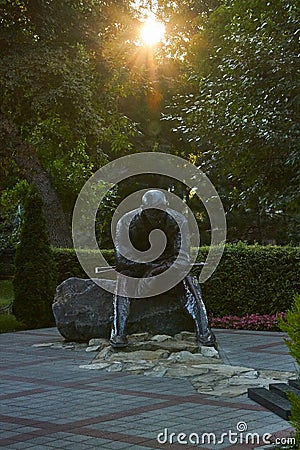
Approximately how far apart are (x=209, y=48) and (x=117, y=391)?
17970mm

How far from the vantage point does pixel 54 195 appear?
1888cm

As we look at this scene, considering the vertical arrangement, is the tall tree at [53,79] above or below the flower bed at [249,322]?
above

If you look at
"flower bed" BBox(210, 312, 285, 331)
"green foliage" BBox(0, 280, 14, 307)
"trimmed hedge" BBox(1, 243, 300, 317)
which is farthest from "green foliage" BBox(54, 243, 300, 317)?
"green foliage" BBox(0, 280, 14, 307)

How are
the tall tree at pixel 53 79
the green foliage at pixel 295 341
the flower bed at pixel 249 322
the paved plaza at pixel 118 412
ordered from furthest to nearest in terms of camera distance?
the tall tree at pixel 53 79 → the flower bed at pixel 249 322 → the paved plaza at pixel 118 412 → the green foliage at pixel 295 341

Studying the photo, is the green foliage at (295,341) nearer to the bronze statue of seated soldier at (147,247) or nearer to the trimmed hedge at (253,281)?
the bronze statue of seated soldier at (147,247)

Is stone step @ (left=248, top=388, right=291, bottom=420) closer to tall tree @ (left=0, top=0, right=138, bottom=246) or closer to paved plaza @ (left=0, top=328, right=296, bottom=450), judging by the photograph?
paved plaza @ (left=0, top=328, right=296, bottom=450)

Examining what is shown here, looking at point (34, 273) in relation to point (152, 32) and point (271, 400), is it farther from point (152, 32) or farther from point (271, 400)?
point (152, 32)

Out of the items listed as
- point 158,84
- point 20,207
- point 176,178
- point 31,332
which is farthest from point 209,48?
point 31,332

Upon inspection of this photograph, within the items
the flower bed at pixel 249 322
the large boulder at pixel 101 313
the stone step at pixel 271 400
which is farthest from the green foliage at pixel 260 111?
the stone step at pixel 271 400

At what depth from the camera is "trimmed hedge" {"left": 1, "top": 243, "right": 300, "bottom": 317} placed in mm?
14227

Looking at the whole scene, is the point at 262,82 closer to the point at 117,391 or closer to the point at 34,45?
the point at 34,45

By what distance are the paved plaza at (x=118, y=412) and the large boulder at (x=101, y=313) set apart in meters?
1.30

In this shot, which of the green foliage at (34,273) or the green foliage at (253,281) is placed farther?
the green foliage at (34,273)

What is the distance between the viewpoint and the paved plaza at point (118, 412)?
17.6ft
